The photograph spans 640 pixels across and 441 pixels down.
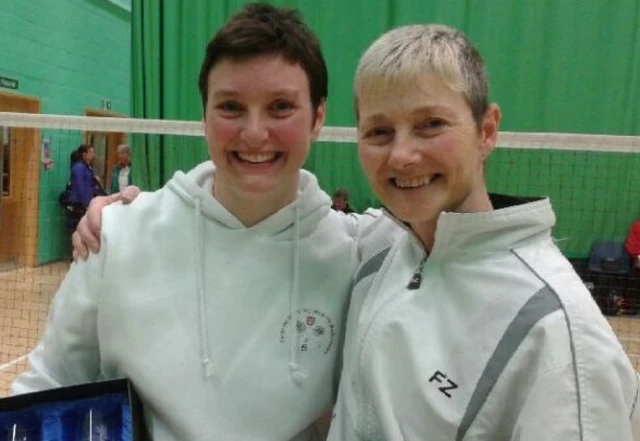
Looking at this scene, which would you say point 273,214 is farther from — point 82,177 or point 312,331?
point 82,177

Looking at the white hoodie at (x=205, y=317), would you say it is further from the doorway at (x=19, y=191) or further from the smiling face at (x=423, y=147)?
the doorway at (x=19, y=191)

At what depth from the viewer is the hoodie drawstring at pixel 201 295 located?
1577mm

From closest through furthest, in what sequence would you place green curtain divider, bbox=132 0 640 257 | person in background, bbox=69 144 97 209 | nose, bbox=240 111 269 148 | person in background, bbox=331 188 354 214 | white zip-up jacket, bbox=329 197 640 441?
white zip-up jacket, bbox=329 197 640 441 < nose, bbox=240 111 269 148 < person in background, bbox=331 188 354 214 < green curtain divider, bbox=132 0 640 257 < person in background, bbox=69 144 97 209

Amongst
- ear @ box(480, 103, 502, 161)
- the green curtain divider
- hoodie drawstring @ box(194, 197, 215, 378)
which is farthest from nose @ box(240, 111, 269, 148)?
the green curtain divider

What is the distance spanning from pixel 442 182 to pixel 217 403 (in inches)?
A: 28.4

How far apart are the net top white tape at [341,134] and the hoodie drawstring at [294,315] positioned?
1789 millimetres

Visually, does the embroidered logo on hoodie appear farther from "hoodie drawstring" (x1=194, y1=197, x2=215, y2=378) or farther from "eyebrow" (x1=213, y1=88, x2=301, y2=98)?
"eyebrow" (x1=213, y1=88, x2=301, y2=98)

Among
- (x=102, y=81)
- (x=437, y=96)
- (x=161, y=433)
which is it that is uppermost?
(x=102, y=81)

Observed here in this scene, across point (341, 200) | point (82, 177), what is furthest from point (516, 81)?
point (82, 177)

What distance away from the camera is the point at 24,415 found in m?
1.53

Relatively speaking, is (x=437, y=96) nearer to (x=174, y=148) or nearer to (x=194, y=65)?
(x=174, y=148)

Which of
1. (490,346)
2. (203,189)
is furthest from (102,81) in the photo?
(490,346)

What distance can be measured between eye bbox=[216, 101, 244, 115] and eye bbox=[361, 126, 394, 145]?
14.9 inches

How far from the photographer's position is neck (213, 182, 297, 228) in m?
1.70
